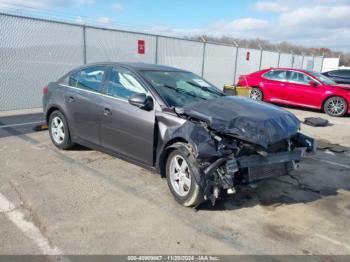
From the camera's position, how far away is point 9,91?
9.21 meters

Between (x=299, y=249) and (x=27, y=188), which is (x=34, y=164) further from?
(x=299, y=249)

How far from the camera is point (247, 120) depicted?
360 cm

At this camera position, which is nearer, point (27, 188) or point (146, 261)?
point (146, 261)

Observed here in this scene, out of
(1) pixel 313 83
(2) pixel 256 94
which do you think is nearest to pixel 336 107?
(1) pixel 313 83

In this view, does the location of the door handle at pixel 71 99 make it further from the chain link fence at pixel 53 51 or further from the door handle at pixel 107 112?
the chain link fence at pixel 53 51

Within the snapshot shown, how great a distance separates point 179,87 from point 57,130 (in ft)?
8.12

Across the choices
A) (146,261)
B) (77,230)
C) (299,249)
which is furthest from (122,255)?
(299,249)

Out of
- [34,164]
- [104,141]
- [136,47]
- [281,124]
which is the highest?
[136,47]

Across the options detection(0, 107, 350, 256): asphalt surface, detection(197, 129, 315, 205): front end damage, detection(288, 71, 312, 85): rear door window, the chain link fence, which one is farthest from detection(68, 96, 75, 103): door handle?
detection(288, 71, 312, 85): rear door window

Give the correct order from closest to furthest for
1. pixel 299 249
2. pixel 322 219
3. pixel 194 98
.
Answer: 1. pixel 299 249
2. pixel 322 219
3. pixel 194 98

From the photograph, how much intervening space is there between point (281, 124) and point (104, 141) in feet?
8.05

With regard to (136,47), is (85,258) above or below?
below

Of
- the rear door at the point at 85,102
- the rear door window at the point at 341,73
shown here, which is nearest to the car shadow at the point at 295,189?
the rear door at the point at 85,102

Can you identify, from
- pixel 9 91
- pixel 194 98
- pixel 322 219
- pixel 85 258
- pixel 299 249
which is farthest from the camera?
pixel 9 91
